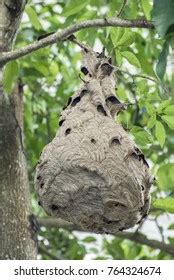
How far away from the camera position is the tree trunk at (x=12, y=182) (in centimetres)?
224

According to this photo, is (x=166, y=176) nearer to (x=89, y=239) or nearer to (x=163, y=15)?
(x=89, y=239)

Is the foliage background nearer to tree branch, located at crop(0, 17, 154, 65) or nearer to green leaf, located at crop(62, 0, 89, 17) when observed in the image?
green leaf, located at crop(62, 0, 89, 17)

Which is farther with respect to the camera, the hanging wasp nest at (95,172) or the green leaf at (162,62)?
the hanging wasp nest at (95,172)

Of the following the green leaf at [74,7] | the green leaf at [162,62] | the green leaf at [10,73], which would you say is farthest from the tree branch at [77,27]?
the green leaf at [74,7]

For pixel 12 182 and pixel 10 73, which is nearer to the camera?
pixel 10 73

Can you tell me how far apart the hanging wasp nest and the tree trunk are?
1.56 ft

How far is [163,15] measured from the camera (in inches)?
57.6

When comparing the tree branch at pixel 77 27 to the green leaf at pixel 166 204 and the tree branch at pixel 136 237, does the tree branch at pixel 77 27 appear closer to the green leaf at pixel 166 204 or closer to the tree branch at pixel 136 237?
the green leaf at pixel 166 204

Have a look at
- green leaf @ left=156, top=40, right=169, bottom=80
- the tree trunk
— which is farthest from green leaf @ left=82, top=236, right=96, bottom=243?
green leaf @ left=156, top=40, right=169, bottom=80

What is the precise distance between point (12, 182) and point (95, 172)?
68 centimetres

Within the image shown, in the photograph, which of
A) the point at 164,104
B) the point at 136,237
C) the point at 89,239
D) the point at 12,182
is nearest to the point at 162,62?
the point at 164,104

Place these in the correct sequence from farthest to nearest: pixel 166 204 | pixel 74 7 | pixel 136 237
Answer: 1. pixel 136 237
2. pixel 74 7
3. pixel 166 204

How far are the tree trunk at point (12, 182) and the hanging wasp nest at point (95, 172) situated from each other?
18.7 inches
